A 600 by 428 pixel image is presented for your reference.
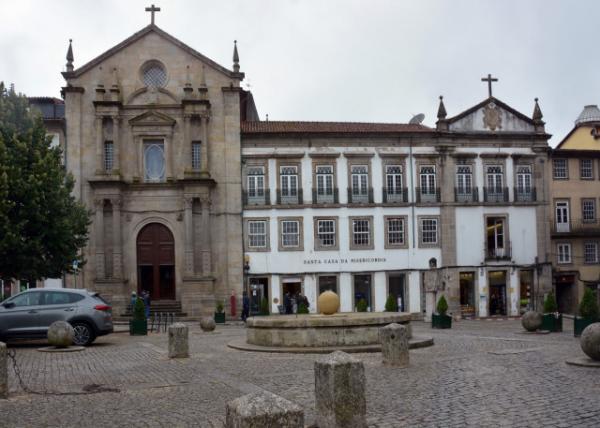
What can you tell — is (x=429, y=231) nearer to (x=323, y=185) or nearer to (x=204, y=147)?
(x=323, y=185)

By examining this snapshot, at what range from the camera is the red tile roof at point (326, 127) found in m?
38.9

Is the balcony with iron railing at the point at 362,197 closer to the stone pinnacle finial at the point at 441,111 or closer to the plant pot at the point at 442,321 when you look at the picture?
the stone pinnacle finial at the point at 441,111

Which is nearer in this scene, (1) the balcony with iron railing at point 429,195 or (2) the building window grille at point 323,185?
(2) the building window grille at point 323,185

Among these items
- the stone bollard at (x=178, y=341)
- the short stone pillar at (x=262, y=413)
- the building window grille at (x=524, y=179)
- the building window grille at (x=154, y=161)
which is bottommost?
the stone bollard at (x=178, y=341)

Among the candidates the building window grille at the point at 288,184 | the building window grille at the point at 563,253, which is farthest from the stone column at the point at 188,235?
the building window grille at the point at 563,253

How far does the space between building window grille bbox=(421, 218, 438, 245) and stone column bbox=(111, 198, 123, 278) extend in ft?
52.9

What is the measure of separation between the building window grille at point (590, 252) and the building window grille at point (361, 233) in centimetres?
1309

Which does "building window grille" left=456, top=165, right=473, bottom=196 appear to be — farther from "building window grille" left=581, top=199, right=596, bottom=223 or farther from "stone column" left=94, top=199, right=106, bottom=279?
"stone column" left=94, top=199, right=106, bottom=279

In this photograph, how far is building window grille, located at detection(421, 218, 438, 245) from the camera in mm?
39541

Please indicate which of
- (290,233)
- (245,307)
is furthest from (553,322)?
(290,233)

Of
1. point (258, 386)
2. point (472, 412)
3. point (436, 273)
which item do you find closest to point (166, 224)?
point (436, 273)

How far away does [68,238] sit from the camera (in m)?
24.9

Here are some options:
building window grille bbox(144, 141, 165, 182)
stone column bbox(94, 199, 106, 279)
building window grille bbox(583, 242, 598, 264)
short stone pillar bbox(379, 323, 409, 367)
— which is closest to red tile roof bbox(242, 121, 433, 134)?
building window grille bbox(144, 141, 165, 182)

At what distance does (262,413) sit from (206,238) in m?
31.7
